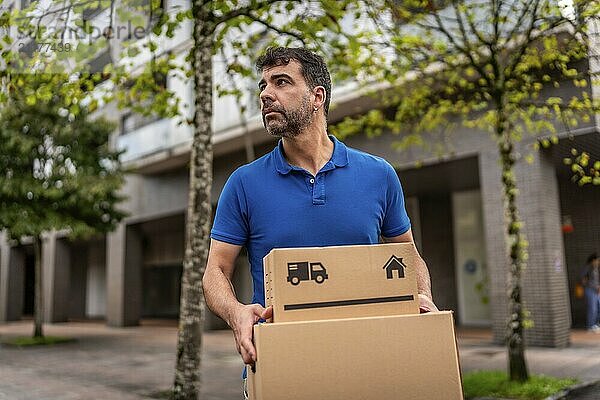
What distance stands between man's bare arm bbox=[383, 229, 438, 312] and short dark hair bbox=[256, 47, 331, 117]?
2.09ft

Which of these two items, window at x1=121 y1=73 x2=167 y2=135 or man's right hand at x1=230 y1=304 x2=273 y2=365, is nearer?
man's right hand at x1=230 y1=304 x2=273 y2=365

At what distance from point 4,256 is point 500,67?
87.9 feet

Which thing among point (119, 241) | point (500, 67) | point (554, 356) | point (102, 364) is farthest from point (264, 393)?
point (119, 241)

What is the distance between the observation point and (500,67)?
736 cm

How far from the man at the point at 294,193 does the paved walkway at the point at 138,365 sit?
6.01 meters

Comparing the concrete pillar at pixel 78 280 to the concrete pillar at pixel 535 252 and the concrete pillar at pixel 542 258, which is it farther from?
the concrete pillar at pixel 542 258

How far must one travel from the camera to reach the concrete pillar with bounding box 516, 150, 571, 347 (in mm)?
10344

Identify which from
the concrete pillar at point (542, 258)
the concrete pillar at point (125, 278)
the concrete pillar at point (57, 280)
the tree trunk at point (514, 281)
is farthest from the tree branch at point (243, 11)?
the concrete pillar at point (57, 280)

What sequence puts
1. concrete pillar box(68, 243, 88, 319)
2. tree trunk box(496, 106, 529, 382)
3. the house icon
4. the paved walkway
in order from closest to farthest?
1. the house icon
2. tree trunk box(496, 106, 529, 382)
3. the paved walkway
4. concrete pillar box(68, 243, 88, 319)

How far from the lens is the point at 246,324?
5.55 feet

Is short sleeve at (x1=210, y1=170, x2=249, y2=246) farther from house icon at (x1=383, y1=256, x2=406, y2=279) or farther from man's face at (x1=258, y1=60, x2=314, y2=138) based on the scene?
house icon at (x1=383, y1=256, x2=406, y2=279)

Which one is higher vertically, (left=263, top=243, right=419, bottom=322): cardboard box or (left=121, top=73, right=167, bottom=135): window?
(left=121, top=73, right=167, bottom=135): window

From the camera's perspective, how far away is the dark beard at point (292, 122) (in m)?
1.94

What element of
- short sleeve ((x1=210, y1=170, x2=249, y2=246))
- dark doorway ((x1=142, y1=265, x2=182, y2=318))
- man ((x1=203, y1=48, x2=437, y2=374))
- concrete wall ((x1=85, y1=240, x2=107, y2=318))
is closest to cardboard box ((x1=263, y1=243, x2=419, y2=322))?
man ((x1=203, y1=48, x2=437, y2=374))
